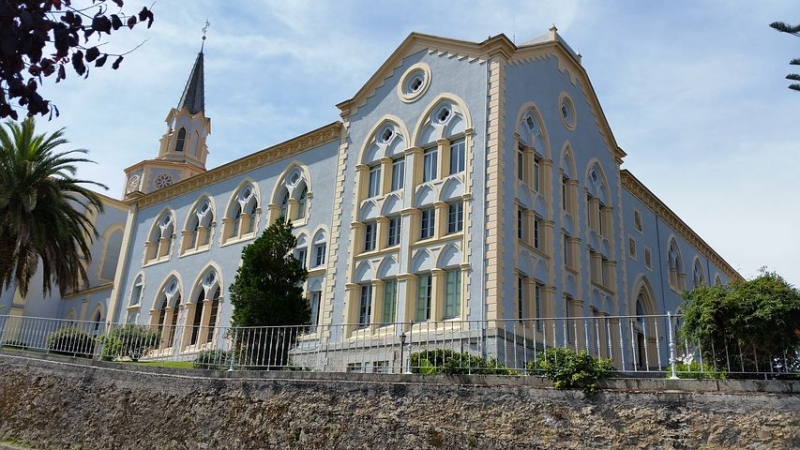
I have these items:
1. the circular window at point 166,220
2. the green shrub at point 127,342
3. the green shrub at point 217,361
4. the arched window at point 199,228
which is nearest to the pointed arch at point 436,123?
the green shrub at point 217,361

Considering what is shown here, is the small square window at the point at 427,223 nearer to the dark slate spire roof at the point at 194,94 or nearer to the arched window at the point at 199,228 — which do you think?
the arched window at the point at 199,228

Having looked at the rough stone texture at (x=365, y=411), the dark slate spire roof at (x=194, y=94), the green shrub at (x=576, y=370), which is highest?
the dark slate spire roof at (x=194, y=94)

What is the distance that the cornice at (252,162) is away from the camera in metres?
29.0

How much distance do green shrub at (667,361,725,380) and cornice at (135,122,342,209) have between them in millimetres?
19673

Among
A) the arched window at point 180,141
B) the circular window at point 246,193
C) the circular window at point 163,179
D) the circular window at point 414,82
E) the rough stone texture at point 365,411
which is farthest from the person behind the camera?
the arched window at point 180,141

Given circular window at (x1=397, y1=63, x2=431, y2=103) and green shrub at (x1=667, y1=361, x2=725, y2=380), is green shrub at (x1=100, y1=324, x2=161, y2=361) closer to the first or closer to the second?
circular window at (x1=397, y1=63, x2=431, y2=103)

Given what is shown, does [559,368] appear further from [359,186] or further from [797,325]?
[359,186]

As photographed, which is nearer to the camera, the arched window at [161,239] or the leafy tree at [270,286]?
the leafy tree at [270,286]

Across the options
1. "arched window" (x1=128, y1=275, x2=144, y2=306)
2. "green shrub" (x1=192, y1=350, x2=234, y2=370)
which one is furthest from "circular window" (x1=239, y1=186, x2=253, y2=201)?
"green shrub" (x1=192, y1=350, x2=234, y2=370)

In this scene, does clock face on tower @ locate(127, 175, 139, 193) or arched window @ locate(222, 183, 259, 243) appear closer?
arched window @ locate(222, 183, 259, 243)

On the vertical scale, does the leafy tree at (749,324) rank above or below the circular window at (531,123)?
below

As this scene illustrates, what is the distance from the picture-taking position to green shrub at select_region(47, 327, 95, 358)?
18.4 meters

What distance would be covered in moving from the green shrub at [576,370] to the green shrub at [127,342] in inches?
481

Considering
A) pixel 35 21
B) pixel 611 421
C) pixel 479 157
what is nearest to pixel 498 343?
pixel 479 157
